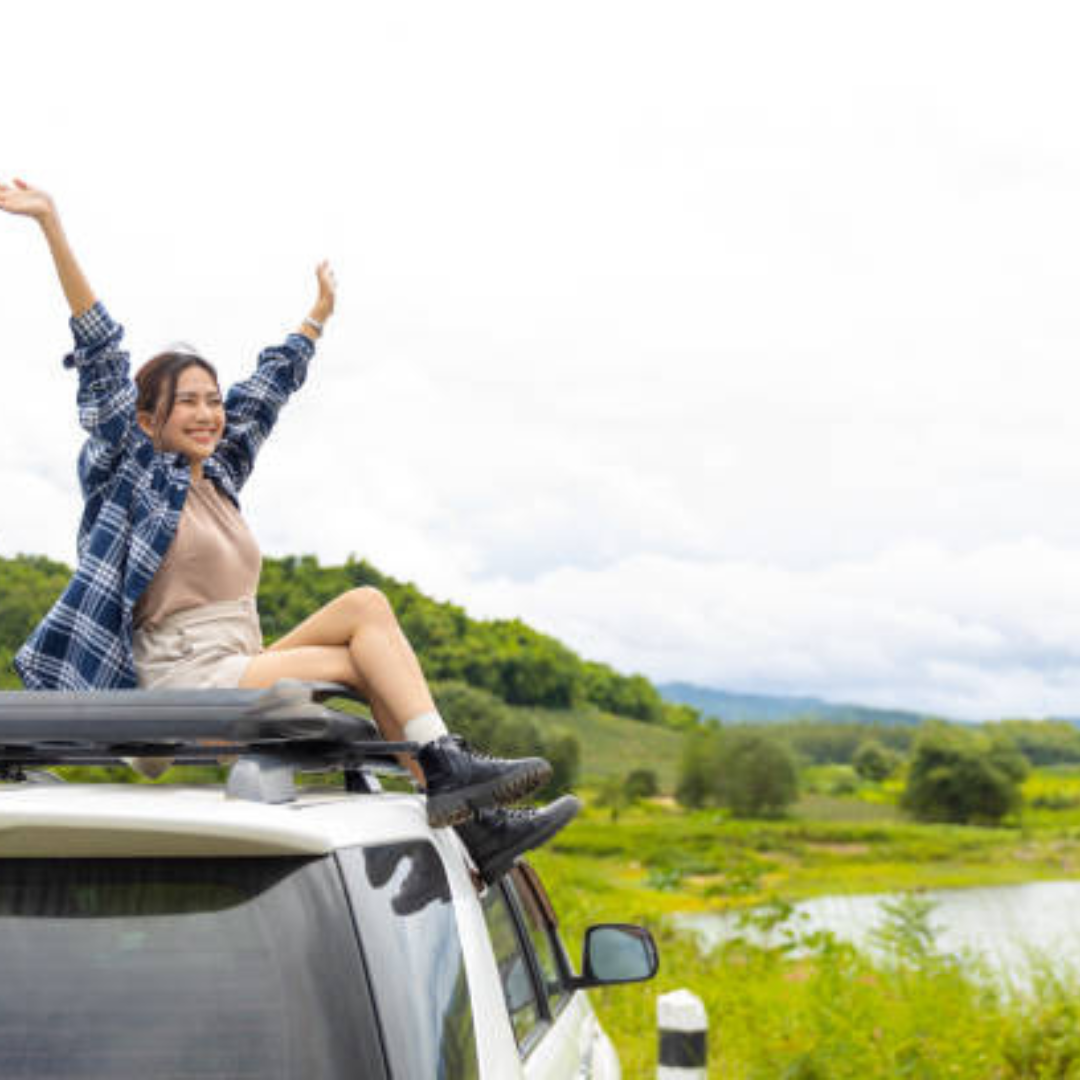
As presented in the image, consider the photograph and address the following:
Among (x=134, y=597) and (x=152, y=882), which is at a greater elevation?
(x=134, y=597)

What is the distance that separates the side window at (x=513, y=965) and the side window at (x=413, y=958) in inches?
28.1

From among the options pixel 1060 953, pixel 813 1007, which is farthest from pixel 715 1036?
pixel 1060 953

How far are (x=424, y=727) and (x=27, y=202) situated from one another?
5.53 ft

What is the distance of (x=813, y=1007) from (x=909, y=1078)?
22.0 inches

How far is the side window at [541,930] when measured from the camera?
3.71 meters

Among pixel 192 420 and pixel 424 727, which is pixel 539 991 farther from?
pixel 192 420

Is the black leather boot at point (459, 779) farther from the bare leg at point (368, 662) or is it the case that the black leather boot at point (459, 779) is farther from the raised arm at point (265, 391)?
the raised arm at point (265, 391)

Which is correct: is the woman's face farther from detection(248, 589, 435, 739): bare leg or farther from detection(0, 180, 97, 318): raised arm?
detection(248, 589, 435, 739): bare leg

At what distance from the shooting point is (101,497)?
13.3 feet

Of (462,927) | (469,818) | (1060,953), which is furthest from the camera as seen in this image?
(1060,953)

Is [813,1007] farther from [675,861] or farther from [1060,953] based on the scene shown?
[675,861]

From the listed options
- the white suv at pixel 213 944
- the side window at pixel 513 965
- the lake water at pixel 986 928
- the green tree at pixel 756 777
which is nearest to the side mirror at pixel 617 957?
the side window at pixel 513 965

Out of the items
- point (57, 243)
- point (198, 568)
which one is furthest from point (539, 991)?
point (57, 243)

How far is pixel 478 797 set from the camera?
101 inches
